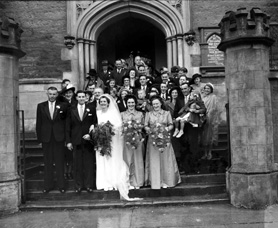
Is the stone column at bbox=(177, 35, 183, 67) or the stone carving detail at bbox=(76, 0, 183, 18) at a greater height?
the stone carving detail at bbox=(76, 0, 183, 18)

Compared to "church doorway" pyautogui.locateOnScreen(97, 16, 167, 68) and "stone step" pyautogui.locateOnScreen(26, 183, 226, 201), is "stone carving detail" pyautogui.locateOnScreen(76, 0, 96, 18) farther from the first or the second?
"stone step" pyautogui.locateOnScreen(26, 183, 226, 201)

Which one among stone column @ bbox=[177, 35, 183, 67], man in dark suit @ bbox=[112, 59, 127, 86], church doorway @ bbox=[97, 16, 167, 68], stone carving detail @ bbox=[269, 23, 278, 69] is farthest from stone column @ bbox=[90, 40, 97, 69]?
stone carving detail @ bbox=[269, 23, 278, 69]

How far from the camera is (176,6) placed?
11.6 meters

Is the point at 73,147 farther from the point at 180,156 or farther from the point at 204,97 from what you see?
the point at 204,97

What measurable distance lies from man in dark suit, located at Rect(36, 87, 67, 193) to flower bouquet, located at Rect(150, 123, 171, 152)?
1.83 metres

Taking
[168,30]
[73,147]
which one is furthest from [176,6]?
[73,147]

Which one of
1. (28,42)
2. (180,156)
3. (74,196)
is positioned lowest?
(74,196)

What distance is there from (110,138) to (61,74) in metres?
5.61

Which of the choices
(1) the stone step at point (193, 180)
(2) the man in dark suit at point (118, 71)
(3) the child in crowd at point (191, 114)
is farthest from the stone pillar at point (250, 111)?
(2) the man in dark suit at point (118, 71)

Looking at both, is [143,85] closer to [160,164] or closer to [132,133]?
[132,133]

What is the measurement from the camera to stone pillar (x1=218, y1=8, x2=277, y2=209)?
19.9 ft

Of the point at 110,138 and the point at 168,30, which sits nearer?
the point at 110,138

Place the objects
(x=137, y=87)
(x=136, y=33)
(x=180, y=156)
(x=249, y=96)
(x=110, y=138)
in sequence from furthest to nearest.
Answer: (x=136, y=33) → (x=137, y=87) → (x=180, y=156) → (x=110, y=138) → (x=249, y=96)

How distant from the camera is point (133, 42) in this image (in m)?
16.0
